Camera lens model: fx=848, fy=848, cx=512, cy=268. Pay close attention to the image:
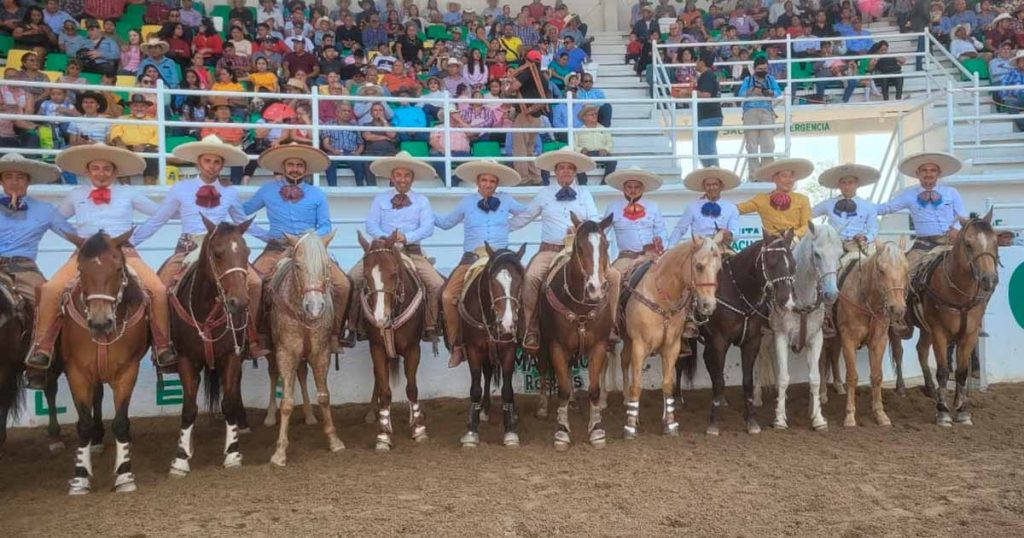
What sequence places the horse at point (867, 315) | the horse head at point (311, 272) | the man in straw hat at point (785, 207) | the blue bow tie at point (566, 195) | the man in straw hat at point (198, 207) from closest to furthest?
the horse head at point (311, 272) < the man in straw hat at point (198, 207) < the horse at point (867, 315) < the blue bow tie at point (566, 195) < the man in straw hat at point (785, 207)

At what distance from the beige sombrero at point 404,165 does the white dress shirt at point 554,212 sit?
1052mm

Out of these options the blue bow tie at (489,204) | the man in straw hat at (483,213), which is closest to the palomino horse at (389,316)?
the man in straw hat at (483,213)

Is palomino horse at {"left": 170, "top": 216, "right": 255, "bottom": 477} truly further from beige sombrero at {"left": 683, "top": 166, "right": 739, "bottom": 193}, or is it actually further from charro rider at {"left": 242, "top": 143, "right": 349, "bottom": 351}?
beige sombrero at {"left": 683, "top": 166, "right": 739, "bottom": 193}

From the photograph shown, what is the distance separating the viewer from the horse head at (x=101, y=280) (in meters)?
5.87

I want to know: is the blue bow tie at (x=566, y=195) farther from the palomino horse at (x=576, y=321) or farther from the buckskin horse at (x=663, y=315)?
the buckskin horse at (x=663, y=315)

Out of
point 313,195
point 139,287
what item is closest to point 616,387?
point 313,195

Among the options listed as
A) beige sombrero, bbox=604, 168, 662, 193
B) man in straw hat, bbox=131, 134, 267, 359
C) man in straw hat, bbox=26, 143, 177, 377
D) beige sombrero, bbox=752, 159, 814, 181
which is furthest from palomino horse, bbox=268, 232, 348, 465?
beige sombrero, bbox=752, 159, 814, 181

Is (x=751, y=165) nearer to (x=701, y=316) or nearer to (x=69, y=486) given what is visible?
(x=701, y=316)

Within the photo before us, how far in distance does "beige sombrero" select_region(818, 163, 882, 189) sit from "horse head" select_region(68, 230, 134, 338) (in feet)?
23.6

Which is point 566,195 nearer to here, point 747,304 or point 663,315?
point 663,315

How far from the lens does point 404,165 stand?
28.3 ft

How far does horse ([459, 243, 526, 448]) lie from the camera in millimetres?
7192

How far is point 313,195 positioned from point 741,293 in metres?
4.23

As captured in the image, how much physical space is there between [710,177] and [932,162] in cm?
259
